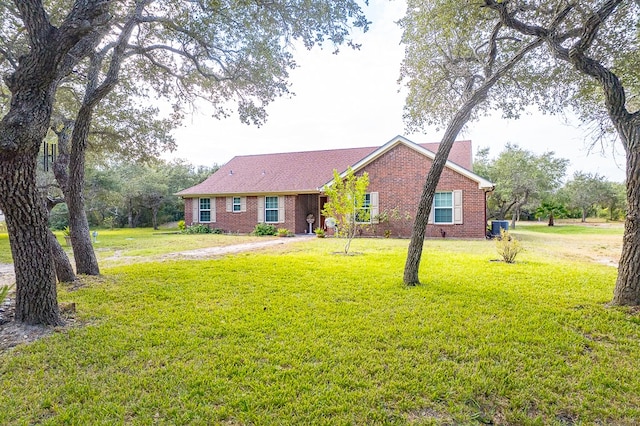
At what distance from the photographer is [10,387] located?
2557 mm

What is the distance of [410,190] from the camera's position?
48.9 ft

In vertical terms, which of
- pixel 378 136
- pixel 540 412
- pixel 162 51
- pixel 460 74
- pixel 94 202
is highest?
pixel 378 136

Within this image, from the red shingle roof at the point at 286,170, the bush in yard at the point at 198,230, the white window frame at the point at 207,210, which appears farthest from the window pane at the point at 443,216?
the white window frame at the point at 207,210

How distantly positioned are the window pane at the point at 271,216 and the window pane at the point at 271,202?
0.28 m

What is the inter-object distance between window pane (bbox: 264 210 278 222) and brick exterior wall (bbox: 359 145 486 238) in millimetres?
5326

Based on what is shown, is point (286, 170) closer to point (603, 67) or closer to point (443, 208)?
point (443, 208)

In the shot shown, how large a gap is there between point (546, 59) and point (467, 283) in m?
4.99

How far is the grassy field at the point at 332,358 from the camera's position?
229 centimetres

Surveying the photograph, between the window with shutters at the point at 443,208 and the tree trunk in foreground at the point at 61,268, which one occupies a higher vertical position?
the window with shutters at the point at 443,208

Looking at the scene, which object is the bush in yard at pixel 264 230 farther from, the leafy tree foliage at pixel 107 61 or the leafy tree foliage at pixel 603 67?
the leafy tree foliage at pixel 603 67

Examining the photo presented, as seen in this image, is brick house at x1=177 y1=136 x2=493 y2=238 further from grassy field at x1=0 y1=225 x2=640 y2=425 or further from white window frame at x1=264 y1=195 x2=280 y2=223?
grassy field at x1=0 y1=225 x2=640 y2=425

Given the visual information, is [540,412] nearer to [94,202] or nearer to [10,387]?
[10,387]

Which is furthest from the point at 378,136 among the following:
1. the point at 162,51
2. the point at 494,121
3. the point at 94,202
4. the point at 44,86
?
the point at 44,86

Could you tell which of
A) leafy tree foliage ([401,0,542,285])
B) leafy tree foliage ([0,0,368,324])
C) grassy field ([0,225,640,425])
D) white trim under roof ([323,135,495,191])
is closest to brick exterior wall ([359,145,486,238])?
white trim under roof ([323,135,495,191])
